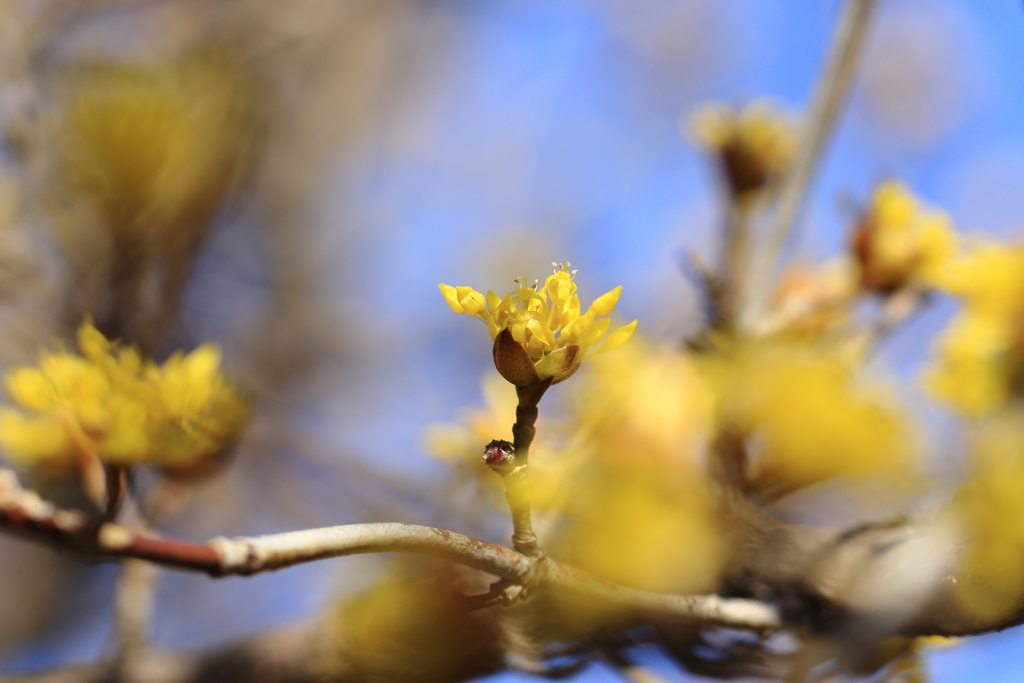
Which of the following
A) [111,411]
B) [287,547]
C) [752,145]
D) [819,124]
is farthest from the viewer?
[752,145]

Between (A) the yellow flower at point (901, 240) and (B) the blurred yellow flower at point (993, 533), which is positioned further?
(A) the yellow flower at point (901, 240)

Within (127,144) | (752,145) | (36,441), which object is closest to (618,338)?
(36,441)

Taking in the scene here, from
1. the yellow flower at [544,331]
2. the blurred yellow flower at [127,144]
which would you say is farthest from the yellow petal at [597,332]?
the blurred yellow flower at [127,144]

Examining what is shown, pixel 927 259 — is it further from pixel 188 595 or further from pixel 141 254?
pixel 188 595

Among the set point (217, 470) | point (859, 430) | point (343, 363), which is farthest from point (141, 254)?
point (343, 363)

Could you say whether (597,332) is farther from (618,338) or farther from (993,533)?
(993,533)

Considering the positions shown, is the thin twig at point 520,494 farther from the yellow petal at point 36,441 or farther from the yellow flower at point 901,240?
the yellow flower at point 901,240

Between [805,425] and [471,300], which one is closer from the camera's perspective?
[471,300]
